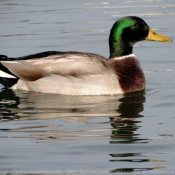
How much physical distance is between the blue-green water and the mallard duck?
0.61 ft

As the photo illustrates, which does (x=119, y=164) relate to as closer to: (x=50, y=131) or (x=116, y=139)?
(x=116, y=139)

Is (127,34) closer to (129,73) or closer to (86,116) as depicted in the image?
(129,73)

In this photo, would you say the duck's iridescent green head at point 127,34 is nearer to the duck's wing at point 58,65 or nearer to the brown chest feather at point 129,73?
the brown chest feather at point 129,73

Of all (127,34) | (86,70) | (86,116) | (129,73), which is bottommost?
(86,116)

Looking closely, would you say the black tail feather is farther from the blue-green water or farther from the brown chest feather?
the brown chest feather

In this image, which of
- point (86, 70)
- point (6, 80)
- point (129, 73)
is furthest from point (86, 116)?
point (6, 80)

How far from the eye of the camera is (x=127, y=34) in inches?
506

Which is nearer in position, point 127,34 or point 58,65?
point 58,65

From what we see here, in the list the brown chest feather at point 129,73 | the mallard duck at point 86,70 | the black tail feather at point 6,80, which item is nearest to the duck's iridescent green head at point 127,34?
the mallard duck at point 86,70

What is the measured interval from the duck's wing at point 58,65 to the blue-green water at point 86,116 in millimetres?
345

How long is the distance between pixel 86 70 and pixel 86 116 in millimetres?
1710

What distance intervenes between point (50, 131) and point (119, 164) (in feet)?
5.49

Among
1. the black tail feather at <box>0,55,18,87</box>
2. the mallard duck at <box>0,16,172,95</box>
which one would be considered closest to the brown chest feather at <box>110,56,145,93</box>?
the mallard duck at <box>0,16,172,95</box>

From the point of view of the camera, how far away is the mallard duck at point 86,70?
12.4 meters
